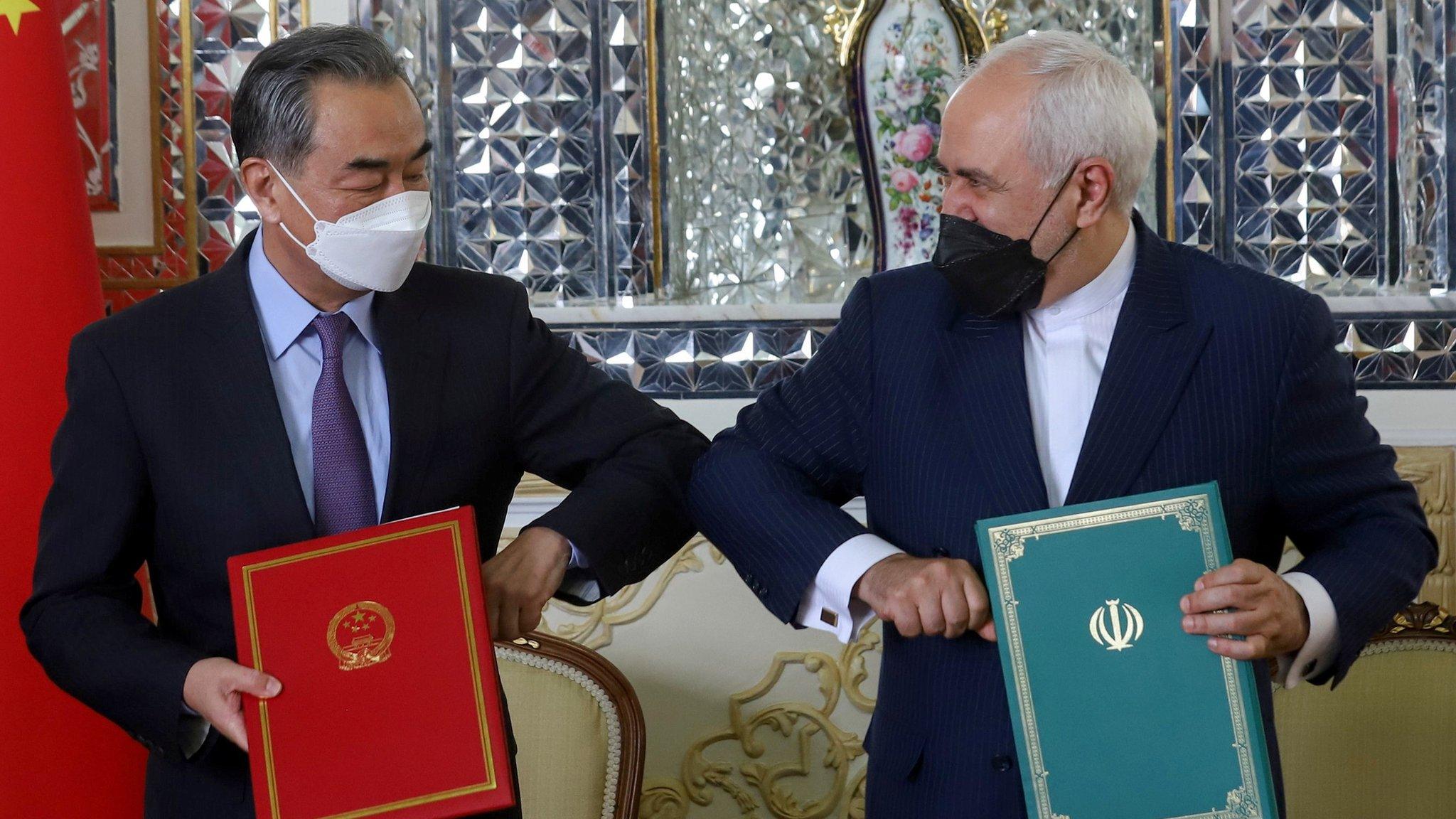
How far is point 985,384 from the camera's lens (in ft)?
5.83

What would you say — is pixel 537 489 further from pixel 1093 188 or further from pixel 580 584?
pixel 1093 188

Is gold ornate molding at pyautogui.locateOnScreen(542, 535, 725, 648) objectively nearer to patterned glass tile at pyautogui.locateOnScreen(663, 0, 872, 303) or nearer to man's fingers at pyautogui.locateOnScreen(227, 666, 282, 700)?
patterned glass tile at pyautogui.locateOnScreen(663, 0, 872, 303)

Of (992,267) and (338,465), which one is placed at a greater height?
(992,267)

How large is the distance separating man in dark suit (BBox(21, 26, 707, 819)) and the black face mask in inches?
18.5

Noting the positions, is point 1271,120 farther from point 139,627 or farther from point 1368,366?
point 139,627

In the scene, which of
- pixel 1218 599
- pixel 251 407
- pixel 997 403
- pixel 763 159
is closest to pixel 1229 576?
pixel 1218 599

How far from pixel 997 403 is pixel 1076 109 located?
0.40m

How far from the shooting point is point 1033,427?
5.74ft

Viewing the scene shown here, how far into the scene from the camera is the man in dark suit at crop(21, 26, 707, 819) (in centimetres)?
162

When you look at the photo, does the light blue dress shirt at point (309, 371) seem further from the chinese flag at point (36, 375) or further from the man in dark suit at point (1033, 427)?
the chinese flag at point (36, 375)

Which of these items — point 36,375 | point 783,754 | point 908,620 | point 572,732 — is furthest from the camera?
point 783,754

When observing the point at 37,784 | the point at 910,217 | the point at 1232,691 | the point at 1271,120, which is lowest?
the point at 37,784

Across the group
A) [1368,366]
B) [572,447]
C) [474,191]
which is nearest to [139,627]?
[572,447]

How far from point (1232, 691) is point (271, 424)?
1.15 meters
